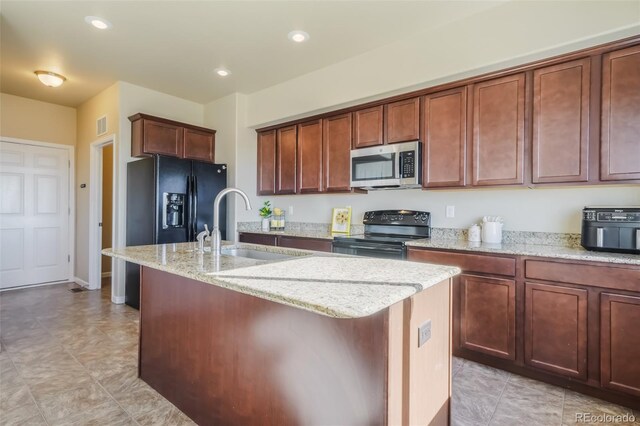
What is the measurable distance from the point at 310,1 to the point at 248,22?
595mm

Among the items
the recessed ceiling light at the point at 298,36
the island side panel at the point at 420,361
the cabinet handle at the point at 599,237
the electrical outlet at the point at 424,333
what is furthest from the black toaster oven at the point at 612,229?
the recessed ceiling light at the point at 298,36

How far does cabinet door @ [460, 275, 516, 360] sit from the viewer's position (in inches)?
91.1

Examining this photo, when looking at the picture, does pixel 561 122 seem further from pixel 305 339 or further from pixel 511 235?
pixel 305 339

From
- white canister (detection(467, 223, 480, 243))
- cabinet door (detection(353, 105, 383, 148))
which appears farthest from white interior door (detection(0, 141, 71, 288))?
white canister (detection(467, 223, 480, 243))

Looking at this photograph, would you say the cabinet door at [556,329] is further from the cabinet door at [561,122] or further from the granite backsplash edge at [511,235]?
the cabinet door at [561,122]

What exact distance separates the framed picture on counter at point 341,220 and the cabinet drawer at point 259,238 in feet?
2.32

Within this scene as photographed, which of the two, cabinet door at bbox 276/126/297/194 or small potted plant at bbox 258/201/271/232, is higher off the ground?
cabinet door at bbox 276/126/297/194

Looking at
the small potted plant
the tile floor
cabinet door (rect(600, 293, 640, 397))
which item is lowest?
the tile floor

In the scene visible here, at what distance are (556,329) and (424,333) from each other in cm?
145

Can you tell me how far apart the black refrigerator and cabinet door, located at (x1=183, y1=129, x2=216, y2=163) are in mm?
436

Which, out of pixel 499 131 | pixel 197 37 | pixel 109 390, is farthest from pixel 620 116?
pixel 109 390

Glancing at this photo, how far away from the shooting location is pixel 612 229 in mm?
2086

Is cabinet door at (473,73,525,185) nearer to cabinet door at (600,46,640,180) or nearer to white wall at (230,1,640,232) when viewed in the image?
white wall at (230,1,640,232)

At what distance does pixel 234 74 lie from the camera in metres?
3.83
